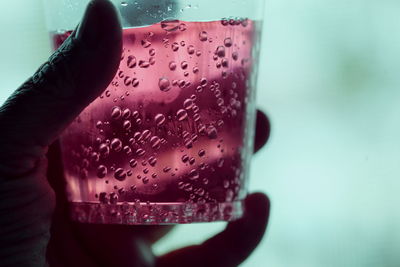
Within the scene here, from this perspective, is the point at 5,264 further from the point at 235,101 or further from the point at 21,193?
the point at 235,101

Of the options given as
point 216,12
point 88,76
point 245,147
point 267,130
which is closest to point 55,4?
point 88,76

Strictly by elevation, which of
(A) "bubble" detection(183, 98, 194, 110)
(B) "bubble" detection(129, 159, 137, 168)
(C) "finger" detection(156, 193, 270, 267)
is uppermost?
(A) "bubble" detection(183, 98, 194, 110)

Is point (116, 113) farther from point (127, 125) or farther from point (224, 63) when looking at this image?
point (224, 63)

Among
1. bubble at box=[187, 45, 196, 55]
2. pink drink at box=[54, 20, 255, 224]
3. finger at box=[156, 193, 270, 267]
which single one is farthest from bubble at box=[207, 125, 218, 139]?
finger at box=[156, 193, 270, 267]

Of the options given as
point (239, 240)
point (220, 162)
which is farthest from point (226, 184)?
point (239, 240)

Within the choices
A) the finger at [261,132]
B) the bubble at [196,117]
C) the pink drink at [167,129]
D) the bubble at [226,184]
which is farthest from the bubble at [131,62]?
the finger at [261,132]

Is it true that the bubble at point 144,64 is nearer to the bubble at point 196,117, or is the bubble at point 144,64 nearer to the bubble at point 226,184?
the bubble at point 196,117

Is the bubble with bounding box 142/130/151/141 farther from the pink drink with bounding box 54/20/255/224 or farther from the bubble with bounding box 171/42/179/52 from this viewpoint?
the bubble with bounding box 171/42/179/52
